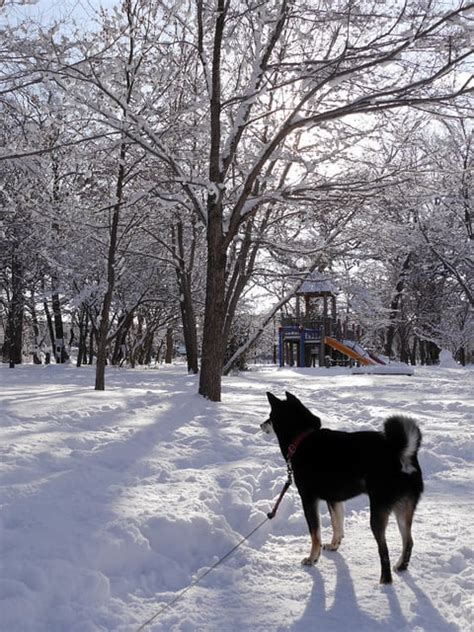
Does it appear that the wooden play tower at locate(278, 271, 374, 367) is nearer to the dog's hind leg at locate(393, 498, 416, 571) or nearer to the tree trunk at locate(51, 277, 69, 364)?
the tree trunk at locate(51, 277, 69, 364)

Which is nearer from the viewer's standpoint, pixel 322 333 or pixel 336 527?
pixel 336 527

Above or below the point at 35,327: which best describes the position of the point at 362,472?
below

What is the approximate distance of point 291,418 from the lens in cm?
411

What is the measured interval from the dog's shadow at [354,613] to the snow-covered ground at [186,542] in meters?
0.01

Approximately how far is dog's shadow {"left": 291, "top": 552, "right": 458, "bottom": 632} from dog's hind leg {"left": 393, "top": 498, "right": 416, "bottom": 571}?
76 mm

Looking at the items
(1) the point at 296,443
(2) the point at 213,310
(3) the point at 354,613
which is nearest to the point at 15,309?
(2) the point at 213,310

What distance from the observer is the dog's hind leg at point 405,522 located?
11.0 feet

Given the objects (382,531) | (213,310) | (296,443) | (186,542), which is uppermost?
(213,310)

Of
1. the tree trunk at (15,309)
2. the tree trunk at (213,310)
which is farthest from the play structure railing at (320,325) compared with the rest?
the tree trunk at (213,310)

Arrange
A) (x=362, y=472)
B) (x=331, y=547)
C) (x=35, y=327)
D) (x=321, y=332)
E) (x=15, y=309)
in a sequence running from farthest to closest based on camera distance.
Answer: (x=35, y=327) → (x=321, y=332) → (x=15, y=309) → (x=331, y=547) → (x=362, y=472)

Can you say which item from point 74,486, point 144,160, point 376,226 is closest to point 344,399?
point 376,226

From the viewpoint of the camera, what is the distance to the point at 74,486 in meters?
4.45

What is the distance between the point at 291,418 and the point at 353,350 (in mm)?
26904

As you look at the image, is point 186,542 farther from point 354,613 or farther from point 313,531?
point 354,613
